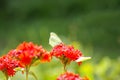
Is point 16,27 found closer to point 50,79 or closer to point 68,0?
point 68,0

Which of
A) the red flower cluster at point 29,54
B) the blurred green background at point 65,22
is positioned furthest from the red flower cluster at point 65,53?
the blurred green background at point 65,22

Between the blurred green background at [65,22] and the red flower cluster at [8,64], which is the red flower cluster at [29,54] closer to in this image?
the red flower cluster at [8,64]

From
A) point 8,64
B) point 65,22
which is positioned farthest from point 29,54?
point 65,22

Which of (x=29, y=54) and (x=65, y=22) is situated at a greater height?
(x=65, y=22)

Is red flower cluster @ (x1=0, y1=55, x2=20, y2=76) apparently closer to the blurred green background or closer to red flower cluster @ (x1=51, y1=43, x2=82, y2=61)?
red flower cluster @ (x1=51, y1=43, x2=82, y2=61)

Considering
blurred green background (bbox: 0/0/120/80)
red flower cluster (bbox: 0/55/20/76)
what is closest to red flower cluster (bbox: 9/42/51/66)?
red flower cluster (bbox: 0/55/20/76)

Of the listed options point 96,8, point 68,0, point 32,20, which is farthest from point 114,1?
point 32,20

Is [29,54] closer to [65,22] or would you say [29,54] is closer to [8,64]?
[8,64]

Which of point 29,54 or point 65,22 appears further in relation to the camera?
point 65,22
